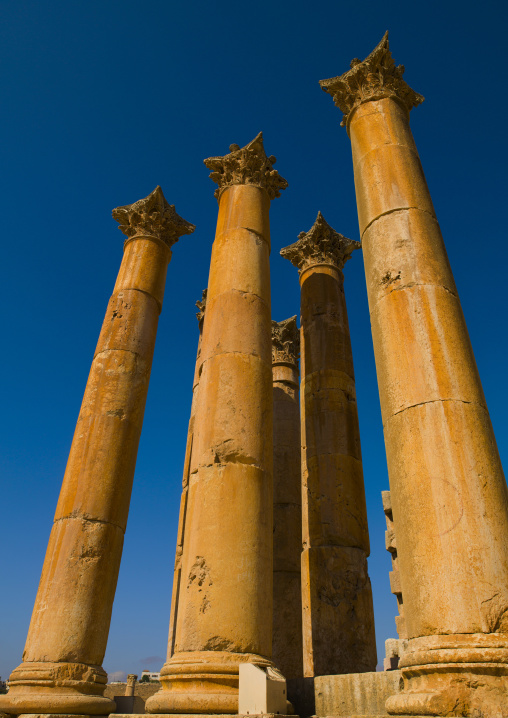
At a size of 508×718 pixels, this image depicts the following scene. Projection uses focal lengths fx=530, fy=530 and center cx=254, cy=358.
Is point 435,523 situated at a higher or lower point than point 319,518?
lower

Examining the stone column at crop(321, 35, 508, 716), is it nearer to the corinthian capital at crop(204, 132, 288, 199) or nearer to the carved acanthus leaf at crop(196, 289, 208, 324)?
the corinthian capital at crop(204, 132, 288, 199)

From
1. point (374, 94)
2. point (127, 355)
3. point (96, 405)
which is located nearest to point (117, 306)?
point (127, 355)

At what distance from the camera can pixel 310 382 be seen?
17.4 meters

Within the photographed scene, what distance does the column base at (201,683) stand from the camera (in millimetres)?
7613

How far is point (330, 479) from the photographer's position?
15.3 metres

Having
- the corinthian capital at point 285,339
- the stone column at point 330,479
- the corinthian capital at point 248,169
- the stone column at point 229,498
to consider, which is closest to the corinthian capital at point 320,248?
the stone column at point 330,479

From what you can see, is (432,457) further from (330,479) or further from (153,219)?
(153,219)

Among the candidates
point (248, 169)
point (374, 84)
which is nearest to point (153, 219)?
point (248, 169)

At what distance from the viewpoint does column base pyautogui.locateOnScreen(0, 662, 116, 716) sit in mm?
10453

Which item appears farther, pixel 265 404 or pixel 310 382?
pixel 310 382

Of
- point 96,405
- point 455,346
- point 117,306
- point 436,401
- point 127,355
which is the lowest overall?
point 436,401

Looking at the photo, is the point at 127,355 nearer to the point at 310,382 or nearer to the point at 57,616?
the point at 310,382

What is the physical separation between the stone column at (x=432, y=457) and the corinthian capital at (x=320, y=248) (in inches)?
307

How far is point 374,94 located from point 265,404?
26.7 ft
